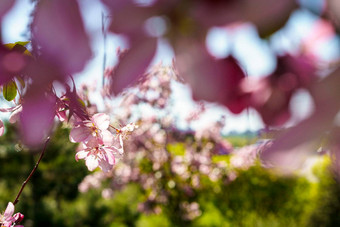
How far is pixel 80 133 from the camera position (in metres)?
1.07

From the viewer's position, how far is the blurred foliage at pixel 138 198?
192 inches

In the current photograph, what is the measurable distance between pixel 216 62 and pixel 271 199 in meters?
6.70

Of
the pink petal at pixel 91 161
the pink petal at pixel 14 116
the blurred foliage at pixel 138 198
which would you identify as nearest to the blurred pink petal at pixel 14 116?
the pink petal at pixel 14 116

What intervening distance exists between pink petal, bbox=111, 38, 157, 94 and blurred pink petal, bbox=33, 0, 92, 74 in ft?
0.12

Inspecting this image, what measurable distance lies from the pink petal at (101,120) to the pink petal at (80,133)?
3 centimetres

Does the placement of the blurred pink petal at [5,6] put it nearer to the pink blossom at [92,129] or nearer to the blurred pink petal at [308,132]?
the blurred pink petal at [308,132]

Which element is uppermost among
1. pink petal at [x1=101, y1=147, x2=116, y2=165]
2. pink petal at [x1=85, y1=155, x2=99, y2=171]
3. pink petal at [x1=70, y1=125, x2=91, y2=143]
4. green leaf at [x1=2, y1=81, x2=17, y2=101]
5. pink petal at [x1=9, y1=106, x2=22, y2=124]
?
green leaf at [x1=2, y1=81, x2=17, y2=101]

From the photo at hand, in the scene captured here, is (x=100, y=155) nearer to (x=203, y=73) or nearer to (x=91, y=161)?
(x=91, y=161)

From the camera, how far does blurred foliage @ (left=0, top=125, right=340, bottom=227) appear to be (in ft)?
16.0

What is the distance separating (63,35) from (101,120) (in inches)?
30.8

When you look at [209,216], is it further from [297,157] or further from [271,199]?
[297,157]

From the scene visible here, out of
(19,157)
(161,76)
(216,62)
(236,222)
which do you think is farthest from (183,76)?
(236,222)

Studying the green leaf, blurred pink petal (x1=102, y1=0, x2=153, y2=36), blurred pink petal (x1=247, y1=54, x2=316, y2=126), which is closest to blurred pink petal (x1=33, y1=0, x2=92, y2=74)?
blurred pink petal (x1=102, y1=0, x2=153, y2=36)

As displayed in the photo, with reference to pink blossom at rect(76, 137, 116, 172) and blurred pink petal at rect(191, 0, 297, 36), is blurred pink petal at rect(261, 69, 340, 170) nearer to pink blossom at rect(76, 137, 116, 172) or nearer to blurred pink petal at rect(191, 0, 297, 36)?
blurred pink petal at rect(191, 0, 297, 36)
